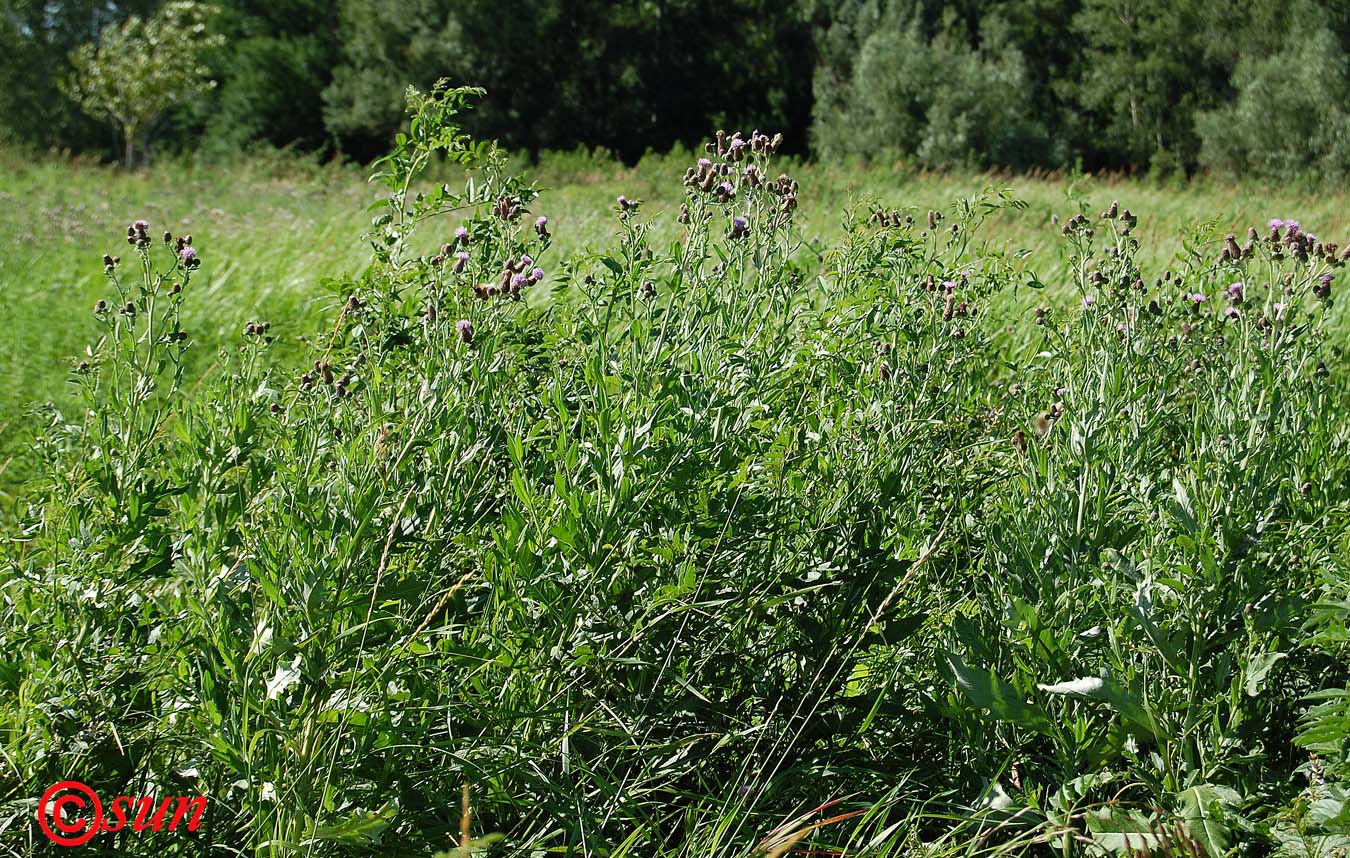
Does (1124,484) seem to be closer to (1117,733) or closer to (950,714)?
(1117,733)

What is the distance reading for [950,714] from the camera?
2.29m

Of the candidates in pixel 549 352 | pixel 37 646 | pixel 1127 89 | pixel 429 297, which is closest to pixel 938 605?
pixel 549 352

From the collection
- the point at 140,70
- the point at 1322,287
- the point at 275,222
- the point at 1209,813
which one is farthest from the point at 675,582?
the point at 140,70

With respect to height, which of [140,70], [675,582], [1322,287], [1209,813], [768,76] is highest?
[140,70]

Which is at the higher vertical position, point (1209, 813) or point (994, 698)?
point (994, 698)

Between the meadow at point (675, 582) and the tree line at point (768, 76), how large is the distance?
21.4 metres

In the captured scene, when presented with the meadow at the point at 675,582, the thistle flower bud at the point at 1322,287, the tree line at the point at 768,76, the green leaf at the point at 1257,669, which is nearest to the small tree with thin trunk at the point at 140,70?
the tree line at the point at 768,76

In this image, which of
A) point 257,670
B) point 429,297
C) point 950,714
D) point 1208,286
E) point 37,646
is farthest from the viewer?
point 1208,286

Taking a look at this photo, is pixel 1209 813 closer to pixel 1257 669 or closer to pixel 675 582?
pixel 1257 669

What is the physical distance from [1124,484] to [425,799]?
1.73 metres

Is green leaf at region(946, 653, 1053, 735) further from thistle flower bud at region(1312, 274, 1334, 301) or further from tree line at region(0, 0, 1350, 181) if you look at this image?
tree line at region(0, 0, 1350, 181)

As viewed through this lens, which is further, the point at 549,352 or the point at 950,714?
the point at 549,352

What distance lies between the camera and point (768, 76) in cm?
3061

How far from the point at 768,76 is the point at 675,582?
30038mm
